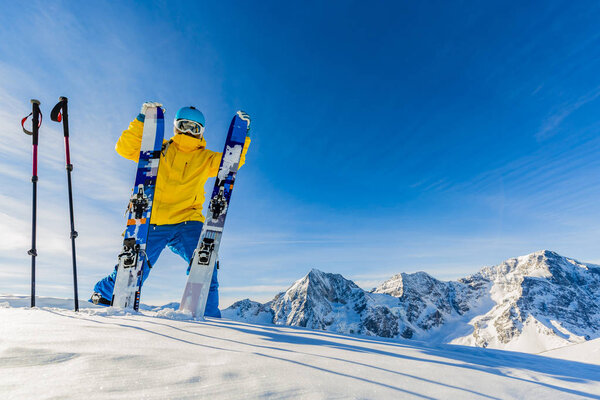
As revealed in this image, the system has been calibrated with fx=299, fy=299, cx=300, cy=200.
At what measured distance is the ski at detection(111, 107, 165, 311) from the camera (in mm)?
5199

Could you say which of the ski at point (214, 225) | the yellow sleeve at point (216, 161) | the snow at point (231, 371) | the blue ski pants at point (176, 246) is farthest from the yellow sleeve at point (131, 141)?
the snow at point (231, 371)

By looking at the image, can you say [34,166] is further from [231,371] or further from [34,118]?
[231,371]

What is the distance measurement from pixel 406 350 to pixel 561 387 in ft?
4.06

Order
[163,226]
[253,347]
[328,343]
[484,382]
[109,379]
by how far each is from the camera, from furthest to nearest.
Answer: [163,226]
[328,343]
[253,347]
[484,382]
[109,379]

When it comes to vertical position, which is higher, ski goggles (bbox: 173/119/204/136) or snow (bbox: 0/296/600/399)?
ski goggles (bbox: 173/119/204/136)

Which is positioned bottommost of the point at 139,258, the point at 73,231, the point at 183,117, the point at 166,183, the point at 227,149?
the point at 139,258

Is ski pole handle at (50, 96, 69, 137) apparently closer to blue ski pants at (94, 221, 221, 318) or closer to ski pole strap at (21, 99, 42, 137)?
ski pole strap at (21, 99, 42, 137)

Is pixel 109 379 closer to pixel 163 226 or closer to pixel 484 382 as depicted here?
pixel 484 382

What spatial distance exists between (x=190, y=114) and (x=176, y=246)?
2.73m

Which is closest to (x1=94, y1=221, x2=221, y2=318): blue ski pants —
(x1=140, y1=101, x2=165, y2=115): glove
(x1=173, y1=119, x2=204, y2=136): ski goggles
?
(x1=173, y1=119, x2=204, y2=136): ski goggles

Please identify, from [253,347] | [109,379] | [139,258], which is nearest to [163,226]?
[139,258]

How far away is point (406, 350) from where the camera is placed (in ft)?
10.1

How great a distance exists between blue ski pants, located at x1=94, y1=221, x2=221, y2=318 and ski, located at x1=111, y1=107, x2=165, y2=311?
0.19 m

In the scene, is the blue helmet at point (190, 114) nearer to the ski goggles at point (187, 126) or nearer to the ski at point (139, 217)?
the ski goggles at point (187, 126)
